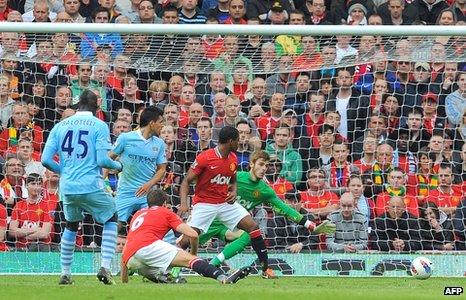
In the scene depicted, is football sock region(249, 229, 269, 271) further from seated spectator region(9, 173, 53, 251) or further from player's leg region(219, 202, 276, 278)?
seated spectator region(9, 173, 53, 251)

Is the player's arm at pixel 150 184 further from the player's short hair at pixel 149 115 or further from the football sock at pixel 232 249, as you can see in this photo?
the football sock at pixel 232 249

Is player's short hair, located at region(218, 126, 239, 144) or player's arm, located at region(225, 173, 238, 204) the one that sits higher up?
player's short hair, located at region(218, 126, 239, 144)

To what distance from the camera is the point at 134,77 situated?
63.5ft

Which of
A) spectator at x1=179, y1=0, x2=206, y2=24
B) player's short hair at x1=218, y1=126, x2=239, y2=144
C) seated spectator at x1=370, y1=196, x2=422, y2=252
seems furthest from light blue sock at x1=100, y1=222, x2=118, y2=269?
spectator at x1=179, y1=0, x2=206, y2=24

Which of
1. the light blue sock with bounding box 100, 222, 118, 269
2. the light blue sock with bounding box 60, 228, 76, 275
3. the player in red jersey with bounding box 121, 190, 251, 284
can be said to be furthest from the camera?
the light blue sock with bounding box 100, 222, 118, 269

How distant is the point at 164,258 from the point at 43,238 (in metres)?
3.96

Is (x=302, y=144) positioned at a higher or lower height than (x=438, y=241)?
higher

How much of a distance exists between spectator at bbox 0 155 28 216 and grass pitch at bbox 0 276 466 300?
5.17ft

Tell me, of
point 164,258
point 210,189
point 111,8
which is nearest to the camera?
point 164,258

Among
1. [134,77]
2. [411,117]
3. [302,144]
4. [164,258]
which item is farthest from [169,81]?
[164,258]

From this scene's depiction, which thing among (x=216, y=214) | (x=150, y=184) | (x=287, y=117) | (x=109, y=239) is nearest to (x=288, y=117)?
(x=287, y=117)

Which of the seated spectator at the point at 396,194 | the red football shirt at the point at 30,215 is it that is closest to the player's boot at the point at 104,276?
the red football shirt at the point at 30,215

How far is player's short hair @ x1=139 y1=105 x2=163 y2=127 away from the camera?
1698cm

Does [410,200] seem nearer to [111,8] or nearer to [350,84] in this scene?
[350,84]
